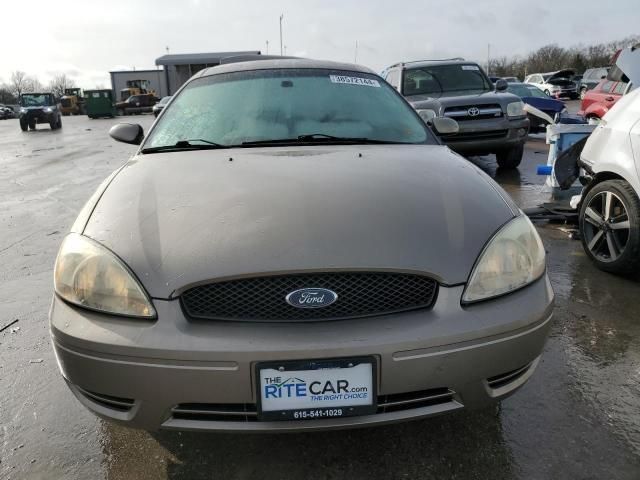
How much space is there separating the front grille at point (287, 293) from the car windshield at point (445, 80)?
7.20 meters

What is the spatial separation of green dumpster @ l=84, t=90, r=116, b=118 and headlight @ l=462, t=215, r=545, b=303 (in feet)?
141

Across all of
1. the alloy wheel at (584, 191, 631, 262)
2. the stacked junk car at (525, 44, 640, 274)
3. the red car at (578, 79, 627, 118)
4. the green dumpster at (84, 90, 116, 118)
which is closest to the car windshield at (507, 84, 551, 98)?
the red car at (578, 79, 627, 118)

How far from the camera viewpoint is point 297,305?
154 cm

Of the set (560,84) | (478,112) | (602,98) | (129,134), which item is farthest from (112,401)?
(560,84)

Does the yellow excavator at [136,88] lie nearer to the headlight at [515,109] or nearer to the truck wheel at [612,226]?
the headlight at [515,109]

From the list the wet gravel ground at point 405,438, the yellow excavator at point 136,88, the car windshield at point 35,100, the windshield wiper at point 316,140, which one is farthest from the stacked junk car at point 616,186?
the yellow excavator at point 136,88

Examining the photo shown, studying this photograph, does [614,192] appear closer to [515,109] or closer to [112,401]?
[112,401]

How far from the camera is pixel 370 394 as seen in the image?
1504 millimetres

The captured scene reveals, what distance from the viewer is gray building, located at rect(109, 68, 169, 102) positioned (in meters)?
52.4

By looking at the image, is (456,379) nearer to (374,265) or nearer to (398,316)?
(398,316)

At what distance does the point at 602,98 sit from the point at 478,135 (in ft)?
14.5

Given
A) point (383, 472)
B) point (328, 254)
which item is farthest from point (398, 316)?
point (383, 472)

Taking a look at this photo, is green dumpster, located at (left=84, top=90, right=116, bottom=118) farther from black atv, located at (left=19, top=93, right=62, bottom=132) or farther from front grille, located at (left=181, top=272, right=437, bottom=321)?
front grille, located at (left=181, top=272, right=437, bottom=321)

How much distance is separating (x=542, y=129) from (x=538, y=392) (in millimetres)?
12061
